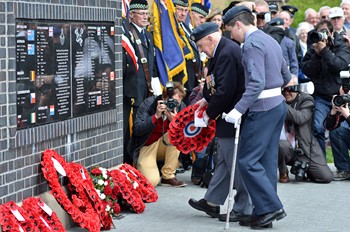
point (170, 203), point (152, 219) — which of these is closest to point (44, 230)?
point (152, 219)

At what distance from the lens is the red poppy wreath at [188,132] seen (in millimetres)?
11359

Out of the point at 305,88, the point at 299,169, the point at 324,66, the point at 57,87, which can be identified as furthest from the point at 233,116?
the point at 324,66

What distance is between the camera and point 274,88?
34.2 feet

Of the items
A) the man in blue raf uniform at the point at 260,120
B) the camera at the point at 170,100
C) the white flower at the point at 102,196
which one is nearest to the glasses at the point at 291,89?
the camera at the point at 170,100

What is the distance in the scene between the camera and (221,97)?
10.6 metres

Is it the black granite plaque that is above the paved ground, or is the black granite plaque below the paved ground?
above

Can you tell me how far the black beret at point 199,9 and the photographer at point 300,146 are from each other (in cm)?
194

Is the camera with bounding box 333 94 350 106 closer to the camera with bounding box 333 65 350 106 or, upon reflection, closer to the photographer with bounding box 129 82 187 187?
the camera with bounding box 333 65 350 106

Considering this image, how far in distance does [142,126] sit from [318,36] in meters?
2.88

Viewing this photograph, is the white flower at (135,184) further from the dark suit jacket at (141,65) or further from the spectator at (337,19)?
the spectator at (337,19)

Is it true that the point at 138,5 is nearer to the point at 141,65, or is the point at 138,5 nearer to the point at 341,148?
the point at 141,65

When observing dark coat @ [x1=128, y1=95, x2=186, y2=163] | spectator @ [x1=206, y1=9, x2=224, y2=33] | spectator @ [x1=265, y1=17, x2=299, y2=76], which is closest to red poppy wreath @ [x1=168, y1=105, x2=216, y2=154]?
dark coat @ [x1=128, y1=95, x2=186, y2=163]

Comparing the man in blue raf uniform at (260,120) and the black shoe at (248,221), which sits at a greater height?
the man in blue raf uniform at (260,120)

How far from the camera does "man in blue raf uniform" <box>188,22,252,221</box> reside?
10562 millimetres
